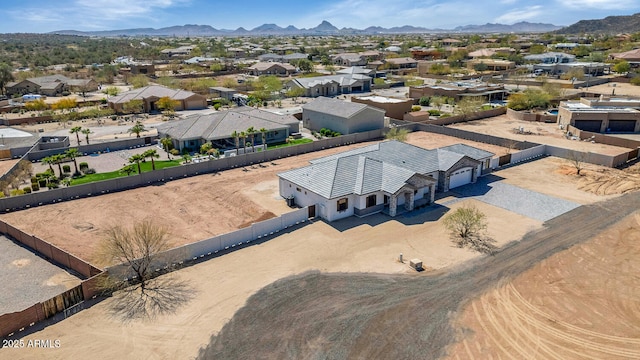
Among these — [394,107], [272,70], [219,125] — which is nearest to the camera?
[219,125]

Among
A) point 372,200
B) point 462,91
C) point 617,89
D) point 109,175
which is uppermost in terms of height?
point 462,91

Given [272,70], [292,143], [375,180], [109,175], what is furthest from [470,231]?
[272,70]

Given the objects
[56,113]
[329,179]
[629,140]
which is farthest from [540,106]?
[56,113]

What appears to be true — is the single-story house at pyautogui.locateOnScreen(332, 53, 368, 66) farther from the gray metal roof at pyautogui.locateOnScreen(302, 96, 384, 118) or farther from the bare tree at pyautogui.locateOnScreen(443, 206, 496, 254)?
the bare tree at pyautogui.locateOnScreen(443, 206, 496, 254)

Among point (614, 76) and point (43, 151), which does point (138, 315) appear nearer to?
point (43, 151)

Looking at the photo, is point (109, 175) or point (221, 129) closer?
point (109, 175)

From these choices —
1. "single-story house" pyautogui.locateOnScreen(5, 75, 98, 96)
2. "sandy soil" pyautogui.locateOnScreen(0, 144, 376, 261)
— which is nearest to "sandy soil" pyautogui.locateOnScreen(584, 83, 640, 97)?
"sandy soil" pyautogui.locateOnScreen(0, 144, 376, 261)

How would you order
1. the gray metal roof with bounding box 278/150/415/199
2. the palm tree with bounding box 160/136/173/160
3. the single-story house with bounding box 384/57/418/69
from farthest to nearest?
the single-story house with bounding box 384/57/418/69 → the palm tree with bounding box 160/136/173/160 → the gray metal roof with bounding box 278/150/415/199

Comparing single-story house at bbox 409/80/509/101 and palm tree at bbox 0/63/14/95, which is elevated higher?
palm tree at bbox 0/63/14/95

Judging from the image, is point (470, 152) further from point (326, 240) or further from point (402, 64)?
point (402, 64)
